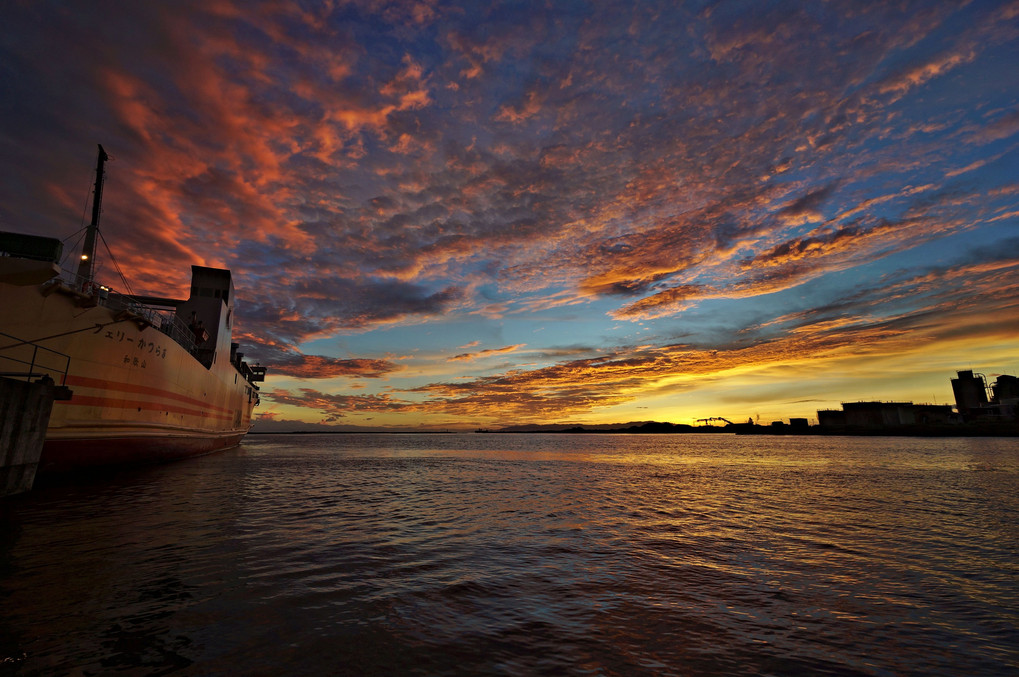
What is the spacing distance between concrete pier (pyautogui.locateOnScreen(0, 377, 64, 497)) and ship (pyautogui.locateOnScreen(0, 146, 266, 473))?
58 centimetres

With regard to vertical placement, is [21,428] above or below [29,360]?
below

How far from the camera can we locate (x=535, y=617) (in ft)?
20.8

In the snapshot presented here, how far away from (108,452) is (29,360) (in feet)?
23.2

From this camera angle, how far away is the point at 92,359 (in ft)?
65.1

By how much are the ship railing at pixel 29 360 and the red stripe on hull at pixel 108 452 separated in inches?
123

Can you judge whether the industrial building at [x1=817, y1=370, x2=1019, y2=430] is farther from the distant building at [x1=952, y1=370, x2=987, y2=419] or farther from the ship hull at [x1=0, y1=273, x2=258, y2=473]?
the ship hull at [x1=0, y1=273, x2=258, y2=473]

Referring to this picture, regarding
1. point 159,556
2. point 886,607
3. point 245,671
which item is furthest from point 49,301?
point 886,607

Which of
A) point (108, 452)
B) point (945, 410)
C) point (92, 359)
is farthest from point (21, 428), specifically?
point (945, 410)

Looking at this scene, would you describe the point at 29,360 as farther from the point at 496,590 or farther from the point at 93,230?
the point at 496,590

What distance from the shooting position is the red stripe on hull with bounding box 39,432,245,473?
18.9 m

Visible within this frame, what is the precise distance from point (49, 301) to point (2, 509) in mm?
9077

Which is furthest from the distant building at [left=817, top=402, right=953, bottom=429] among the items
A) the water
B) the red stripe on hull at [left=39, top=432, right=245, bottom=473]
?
the red stripe on hull at [left=39, top=432, right=245, bottom=473]

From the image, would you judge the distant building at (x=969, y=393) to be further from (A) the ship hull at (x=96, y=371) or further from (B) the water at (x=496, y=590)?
(A) the ship hull at (x=96, y=371)

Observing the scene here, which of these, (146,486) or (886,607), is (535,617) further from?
(146,486)
